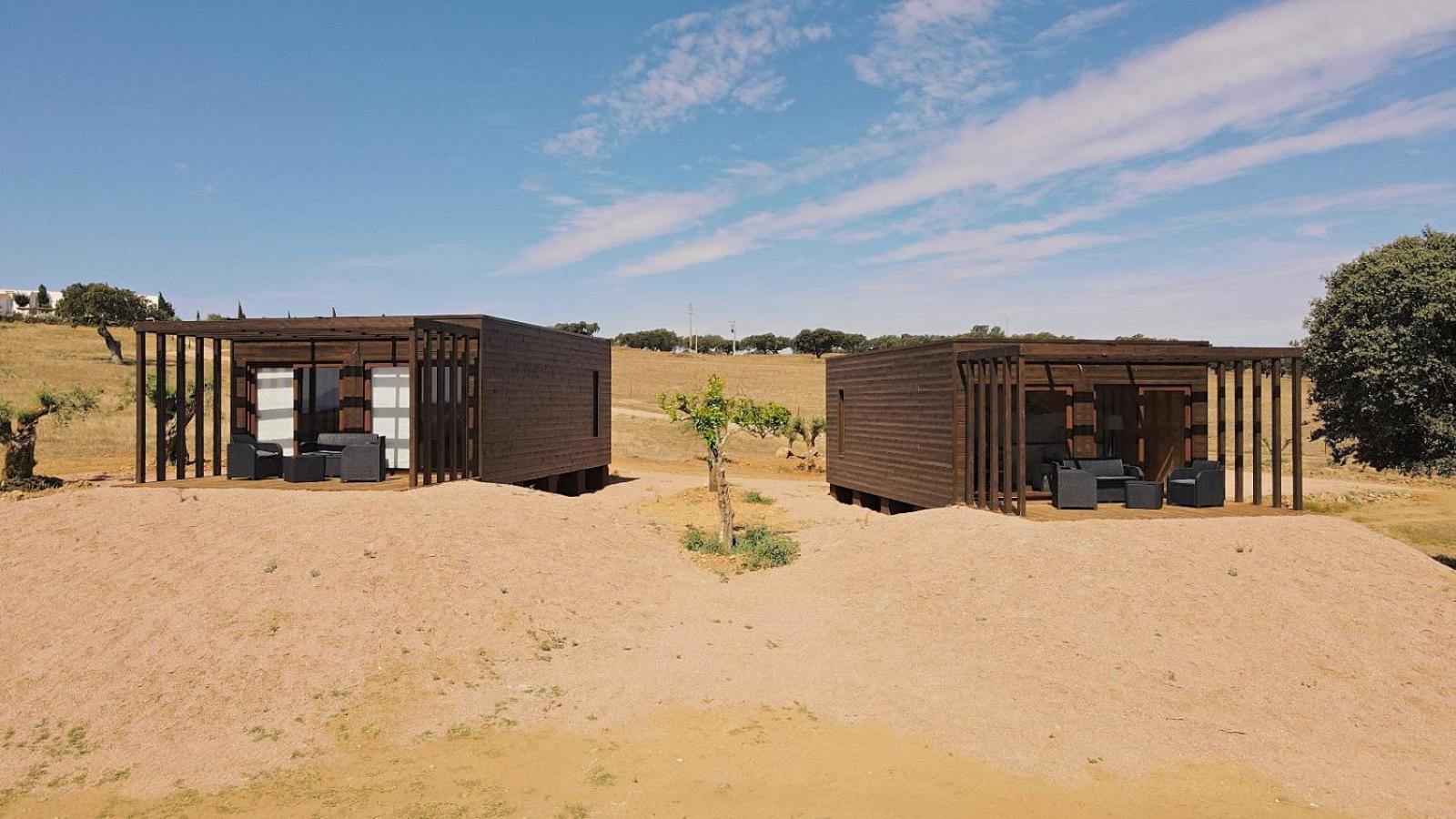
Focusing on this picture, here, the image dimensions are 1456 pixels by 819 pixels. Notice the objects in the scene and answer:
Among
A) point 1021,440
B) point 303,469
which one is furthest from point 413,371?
point 1021,440

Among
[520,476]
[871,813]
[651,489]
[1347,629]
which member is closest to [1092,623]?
[1347,629]

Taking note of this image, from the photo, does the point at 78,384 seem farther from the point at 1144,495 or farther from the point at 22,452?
the point at 1144,495

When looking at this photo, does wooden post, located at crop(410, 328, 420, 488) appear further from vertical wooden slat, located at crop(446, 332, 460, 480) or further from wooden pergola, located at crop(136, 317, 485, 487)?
vertical wooden slat, located at crop(446, 332, 460, 480)

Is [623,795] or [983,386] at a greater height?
[983,386]

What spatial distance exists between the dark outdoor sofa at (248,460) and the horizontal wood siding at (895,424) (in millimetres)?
11992

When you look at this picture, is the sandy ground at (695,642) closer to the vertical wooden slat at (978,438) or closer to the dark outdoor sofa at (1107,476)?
the vertical wooden slat at (978,438)

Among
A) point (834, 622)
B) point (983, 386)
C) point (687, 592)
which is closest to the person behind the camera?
point (834, 622)

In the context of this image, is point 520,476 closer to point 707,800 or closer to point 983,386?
point 983,386

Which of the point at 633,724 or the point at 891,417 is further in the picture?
the point at 891,417

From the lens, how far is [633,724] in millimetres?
6859

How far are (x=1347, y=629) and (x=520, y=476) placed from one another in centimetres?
1354

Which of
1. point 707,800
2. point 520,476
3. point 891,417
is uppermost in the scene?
point 891,417

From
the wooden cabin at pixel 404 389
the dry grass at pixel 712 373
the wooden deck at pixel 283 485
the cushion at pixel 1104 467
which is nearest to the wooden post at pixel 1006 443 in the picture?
the cushion at pixel 1104 467

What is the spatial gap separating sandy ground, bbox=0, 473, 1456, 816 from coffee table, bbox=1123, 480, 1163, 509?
4.44 feet
